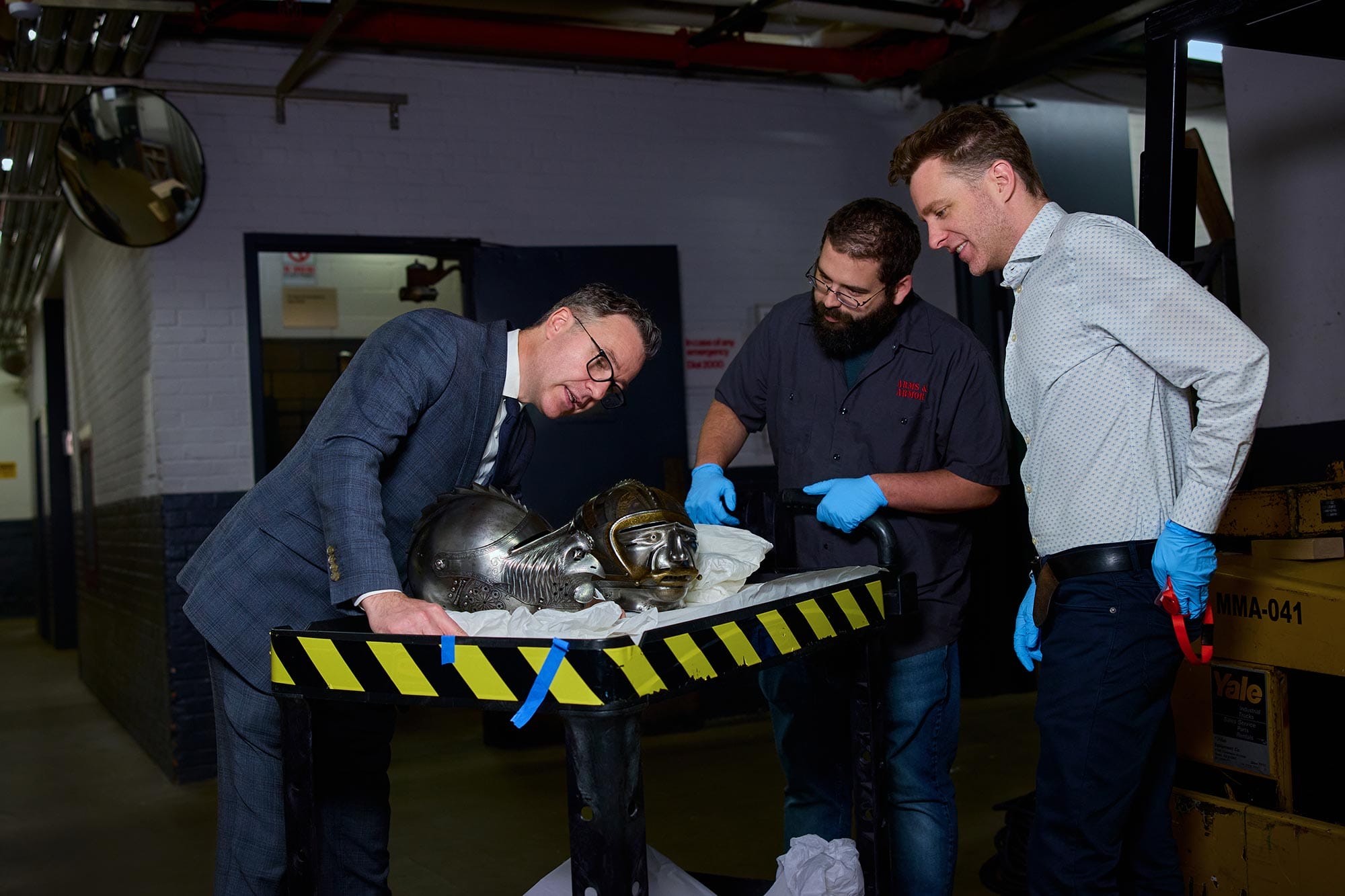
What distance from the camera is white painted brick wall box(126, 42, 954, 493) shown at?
4.83 meters

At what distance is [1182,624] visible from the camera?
5.91 feet

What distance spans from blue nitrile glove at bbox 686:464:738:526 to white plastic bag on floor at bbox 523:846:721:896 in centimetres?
73

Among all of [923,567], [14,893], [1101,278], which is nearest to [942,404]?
[923,567]

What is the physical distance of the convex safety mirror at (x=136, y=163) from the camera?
4684 millimetres

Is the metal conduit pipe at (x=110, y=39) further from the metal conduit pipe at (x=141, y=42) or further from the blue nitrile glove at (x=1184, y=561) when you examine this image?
the blue nitrile glove at (x=1184, y=561)

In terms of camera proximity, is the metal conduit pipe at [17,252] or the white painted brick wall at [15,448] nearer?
the metal conduit pipe at [17,252]

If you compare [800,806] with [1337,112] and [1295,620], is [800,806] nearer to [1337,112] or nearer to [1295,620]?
[1295,620]

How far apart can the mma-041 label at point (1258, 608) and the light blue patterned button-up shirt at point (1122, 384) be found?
907 millimetres

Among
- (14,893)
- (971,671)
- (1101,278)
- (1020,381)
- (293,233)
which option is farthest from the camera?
(971,671)

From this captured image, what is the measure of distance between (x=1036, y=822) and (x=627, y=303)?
1137 mm

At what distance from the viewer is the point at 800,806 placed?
8.08ft

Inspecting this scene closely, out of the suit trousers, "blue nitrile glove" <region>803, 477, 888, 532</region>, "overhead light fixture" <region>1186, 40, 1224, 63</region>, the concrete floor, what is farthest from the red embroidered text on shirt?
"overhead light fixture" <region>1186, 40, 1224, 63</region>

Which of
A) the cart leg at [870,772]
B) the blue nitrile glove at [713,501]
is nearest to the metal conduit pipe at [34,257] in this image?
the blue nitrile glove at [713,501]

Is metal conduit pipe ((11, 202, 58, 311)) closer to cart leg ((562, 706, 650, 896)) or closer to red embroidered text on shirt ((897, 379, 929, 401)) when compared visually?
red embroidered text on shirt ((897, 379, 929, 401))
